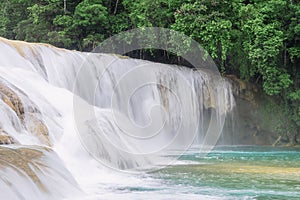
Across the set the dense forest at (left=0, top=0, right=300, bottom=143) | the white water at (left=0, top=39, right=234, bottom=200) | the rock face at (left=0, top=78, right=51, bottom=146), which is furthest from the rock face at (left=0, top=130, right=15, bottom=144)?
the dense forest at (left=0, top=0, right=300, bottom=143)

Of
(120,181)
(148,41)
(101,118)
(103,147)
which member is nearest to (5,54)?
(101,118)

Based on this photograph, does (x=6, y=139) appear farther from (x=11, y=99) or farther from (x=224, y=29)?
(x=224, y=29)

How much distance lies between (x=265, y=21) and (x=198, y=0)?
267 cm

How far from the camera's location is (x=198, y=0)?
17250 mm

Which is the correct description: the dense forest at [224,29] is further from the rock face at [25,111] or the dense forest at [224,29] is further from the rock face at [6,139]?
the rock face at [6,139]

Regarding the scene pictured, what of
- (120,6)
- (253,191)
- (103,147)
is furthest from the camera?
(120,6)

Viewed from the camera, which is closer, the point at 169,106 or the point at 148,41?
the point at 169,106

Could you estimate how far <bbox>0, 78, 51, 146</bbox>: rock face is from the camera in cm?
756

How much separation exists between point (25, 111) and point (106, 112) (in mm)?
2530

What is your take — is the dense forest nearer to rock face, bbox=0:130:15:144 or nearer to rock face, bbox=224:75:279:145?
rock face, bbox=224:75:279:145

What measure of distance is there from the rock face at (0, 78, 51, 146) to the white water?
2.6 inches

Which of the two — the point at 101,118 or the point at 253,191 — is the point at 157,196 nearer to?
the point at 253,191

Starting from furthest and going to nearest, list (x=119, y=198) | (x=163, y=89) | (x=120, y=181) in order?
(x=163, y=89) → (x=120, y=181) → (x=119, y=198)

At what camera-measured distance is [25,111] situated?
25.7 feet
